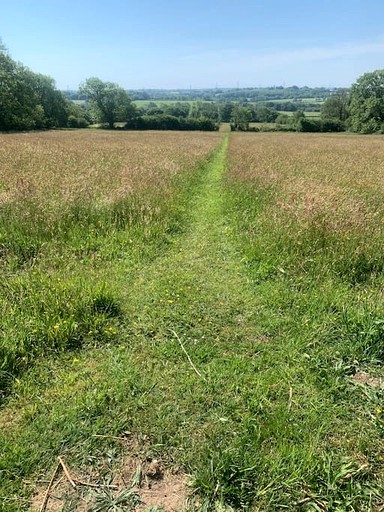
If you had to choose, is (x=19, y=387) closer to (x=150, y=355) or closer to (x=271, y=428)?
(x=150, y=355)

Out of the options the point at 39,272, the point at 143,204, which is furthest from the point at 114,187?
the point at 39,272

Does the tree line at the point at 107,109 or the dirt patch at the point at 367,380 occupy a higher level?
the tree line at the point at 107,109

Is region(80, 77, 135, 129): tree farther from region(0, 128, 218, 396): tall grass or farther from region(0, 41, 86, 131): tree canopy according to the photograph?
region(0, 128, 218, 396): tall grass

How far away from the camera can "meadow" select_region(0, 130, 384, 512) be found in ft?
7.45

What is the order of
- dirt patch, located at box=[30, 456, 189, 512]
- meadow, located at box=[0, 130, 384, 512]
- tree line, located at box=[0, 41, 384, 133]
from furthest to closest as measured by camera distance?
tree line, located at box=[0, 41, 384, 133] → meadow, located at box=[0, 130, 384, 512] → dirt patch, located at box=[30, 456, 189, 512]

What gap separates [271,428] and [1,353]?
102 inches

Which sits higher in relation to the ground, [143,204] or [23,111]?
[23,111]

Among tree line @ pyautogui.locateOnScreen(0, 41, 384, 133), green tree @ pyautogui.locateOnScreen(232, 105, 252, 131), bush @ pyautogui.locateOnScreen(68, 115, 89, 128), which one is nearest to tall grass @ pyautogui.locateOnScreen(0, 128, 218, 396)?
tree line @ pyautogui.locateOnScreen(0, 41, 384, 133)

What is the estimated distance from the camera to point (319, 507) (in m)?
2.13

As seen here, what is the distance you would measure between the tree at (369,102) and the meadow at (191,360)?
65.1 m

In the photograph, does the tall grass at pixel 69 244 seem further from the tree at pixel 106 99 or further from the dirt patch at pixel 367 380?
the tree at pixel 106 99

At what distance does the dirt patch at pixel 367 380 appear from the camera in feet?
10.3

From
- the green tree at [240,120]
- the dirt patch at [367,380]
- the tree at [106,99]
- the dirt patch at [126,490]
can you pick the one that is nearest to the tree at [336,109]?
the green tree at [240,120]

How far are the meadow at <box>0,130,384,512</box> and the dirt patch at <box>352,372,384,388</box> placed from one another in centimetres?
2
